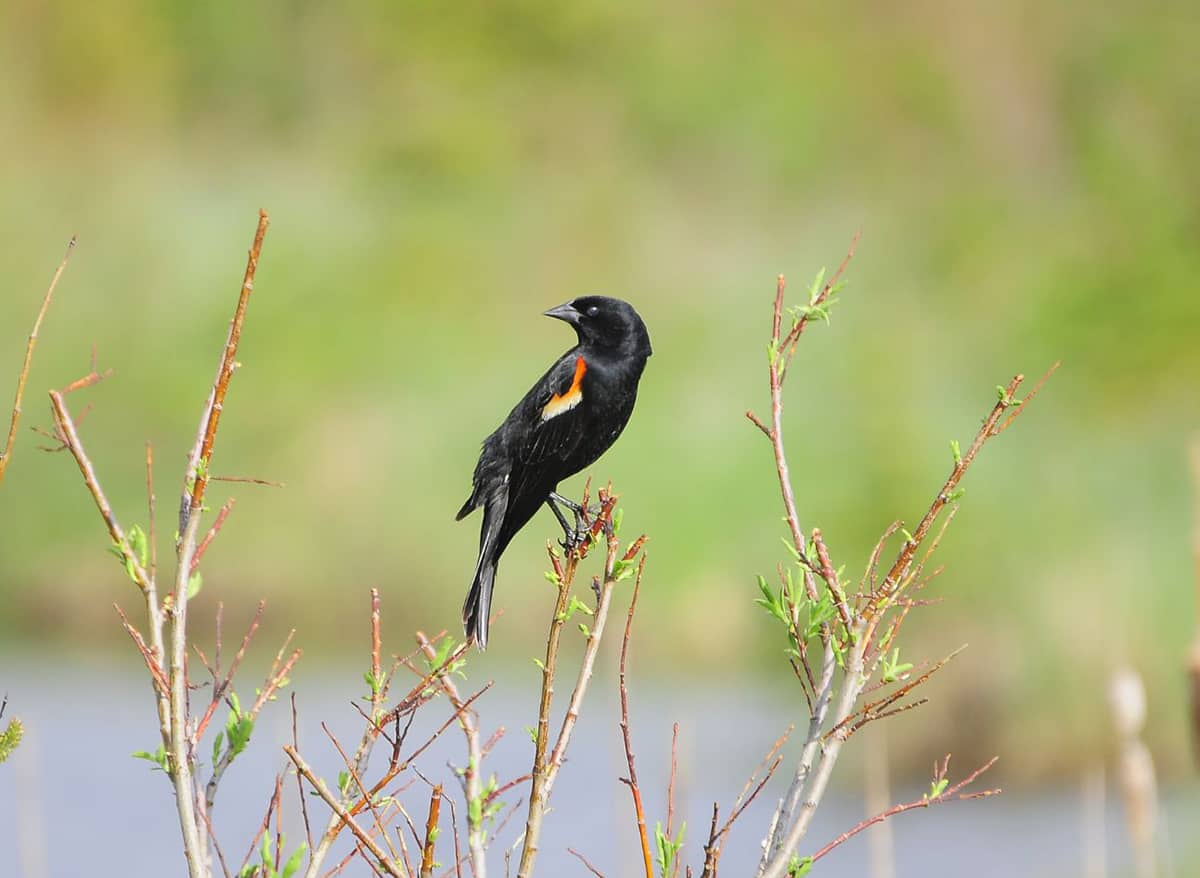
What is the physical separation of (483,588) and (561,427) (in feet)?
1.07

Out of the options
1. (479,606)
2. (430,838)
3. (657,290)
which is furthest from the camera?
(657,290)

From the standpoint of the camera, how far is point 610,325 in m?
1.91

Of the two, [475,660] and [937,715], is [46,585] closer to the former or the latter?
[475,660]

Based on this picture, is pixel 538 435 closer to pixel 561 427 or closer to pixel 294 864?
pixel 561 427

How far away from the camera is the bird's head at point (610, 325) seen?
6.19ft

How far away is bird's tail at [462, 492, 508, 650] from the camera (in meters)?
1.47

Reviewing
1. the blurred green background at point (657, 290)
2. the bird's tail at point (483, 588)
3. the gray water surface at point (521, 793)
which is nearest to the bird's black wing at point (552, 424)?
the bird's tail at point (483, 588)

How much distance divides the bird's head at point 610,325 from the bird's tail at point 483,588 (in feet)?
1.02

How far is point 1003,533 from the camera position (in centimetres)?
632

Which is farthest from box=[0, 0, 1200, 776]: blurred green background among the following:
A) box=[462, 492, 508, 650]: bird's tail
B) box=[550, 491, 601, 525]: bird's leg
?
box=[462, 492, 508, 650]: bird's tail

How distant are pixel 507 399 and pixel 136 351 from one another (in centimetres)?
441

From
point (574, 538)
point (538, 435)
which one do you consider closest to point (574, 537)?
point (574, 538)

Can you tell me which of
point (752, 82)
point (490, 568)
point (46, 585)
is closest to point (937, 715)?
point (490, 568)

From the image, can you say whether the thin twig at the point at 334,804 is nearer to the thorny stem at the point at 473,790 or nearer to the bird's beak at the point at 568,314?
the thorny stem at the point at 473,790
